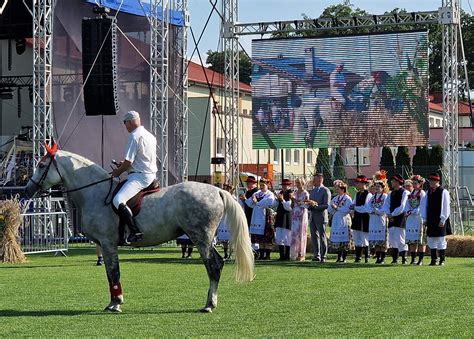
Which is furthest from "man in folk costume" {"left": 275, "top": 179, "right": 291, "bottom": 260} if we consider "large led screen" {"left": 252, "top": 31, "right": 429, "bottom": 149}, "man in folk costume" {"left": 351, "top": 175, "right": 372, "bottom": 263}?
"large led screen" {"left": 252, "top": 31, "right": 429, "bottom": 149}

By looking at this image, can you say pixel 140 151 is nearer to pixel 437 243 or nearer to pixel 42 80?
pixel 437 243

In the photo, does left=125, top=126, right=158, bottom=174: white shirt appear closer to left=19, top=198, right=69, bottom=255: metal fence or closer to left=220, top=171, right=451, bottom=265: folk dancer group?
A: left=220, top=171, right=451, bottom=265: folk dancer group

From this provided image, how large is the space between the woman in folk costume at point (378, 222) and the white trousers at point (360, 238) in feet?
0.62

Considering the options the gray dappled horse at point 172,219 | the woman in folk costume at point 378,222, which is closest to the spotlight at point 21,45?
the woman in folk costume at point 378,222

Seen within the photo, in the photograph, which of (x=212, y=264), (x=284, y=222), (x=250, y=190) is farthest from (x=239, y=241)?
(x=250, y=190)

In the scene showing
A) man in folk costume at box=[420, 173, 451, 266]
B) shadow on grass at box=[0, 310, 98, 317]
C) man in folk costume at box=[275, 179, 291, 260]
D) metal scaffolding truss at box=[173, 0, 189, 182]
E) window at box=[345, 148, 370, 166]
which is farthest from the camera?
window at box=[345, 148, 370, 166]

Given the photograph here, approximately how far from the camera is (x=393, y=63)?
2766 centimetres

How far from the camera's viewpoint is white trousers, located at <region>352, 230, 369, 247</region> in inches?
802

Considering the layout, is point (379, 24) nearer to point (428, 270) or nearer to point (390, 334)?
point (428, 270)

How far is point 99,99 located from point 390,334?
17.9 metres

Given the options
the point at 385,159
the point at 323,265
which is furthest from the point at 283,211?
the point at 385,159

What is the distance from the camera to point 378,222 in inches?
792

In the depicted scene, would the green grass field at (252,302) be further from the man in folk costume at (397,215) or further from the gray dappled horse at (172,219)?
the man in folk costume at (397,215)

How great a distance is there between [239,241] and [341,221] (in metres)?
9.28
